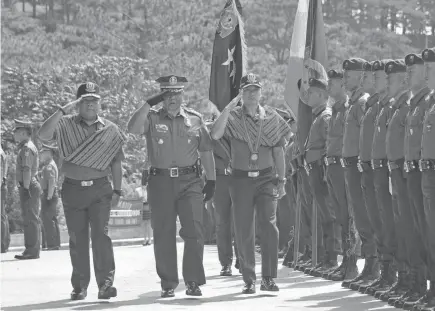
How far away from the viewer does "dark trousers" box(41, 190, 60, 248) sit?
2359cm

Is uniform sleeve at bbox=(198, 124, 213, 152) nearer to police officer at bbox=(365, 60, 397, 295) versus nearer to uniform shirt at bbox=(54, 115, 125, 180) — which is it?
uniform shirt at bbox=(54, 115, 125, 180)

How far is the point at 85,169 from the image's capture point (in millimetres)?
12852

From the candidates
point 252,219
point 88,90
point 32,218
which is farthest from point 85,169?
point 32,218

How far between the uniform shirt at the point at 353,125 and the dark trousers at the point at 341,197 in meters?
0.78

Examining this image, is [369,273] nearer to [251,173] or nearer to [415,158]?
[251,173]

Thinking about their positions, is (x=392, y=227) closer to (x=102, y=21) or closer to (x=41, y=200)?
(x=41, y=200)

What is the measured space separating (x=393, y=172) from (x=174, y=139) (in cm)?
237

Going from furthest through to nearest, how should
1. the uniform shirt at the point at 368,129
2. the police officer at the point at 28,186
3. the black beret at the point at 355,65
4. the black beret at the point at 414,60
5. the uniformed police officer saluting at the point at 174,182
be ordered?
the police officer at the point at 28,186
the black beret at the point at 355,65
the uniform shirt at the point at 368,129
the uniformed police officer saluting at the point at 174,182
the black beret at the point at 414,60

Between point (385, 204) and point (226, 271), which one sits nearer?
point (385, 204)

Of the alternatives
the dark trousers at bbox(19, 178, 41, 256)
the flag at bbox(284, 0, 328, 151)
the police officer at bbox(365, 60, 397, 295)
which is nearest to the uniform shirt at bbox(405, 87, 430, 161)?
the police officer at bbox(365, 60, 397, 295)

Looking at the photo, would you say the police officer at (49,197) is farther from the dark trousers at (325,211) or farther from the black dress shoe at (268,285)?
the black dress shoe at (268,285)

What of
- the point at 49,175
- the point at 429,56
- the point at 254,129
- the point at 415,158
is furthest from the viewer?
the point at 49,175

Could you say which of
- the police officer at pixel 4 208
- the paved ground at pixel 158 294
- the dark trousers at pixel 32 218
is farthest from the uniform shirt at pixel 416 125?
the dark trousers at pixel 32 218

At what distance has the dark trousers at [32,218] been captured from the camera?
2102 cm
